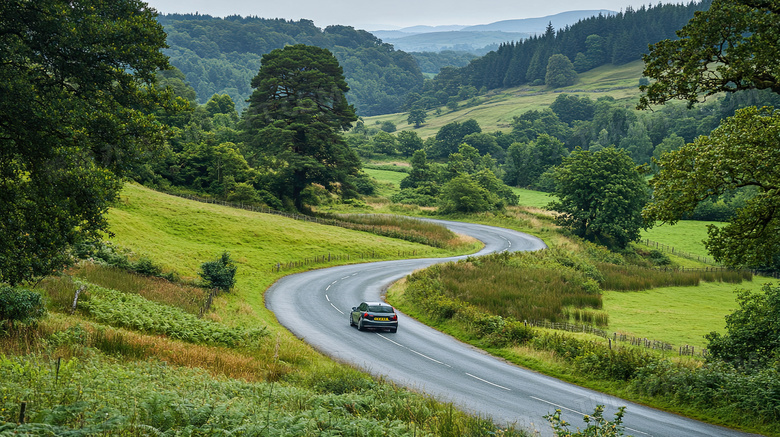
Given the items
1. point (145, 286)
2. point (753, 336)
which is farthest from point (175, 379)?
point (753, 336)

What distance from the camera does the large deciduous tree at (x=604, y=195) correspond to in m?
62.5

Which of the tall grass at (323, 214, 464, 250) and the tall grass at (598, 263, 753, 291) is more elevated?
the tall grass at (323, 214, 464, 250)

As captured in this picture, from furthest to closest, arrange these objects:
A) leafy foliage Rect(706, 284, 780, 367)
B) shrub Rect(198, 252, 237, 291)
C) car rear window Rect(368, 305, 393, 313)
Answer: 1. shrub Rect(198, 252, 237, 291)
2. car rear window Rect(368, 305, 393, 313)
3. leafy foliage Rect(706, 284, 780, 367)

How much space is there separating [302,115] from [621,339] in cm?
4989

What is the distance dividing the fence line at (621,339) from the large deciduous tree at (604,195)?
38.2m

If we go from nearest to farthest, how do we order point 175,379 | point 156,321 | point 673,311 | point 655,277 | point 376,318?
point 175,379 < point 156,321 < point 376,318 < point 673,311 < point 655,277

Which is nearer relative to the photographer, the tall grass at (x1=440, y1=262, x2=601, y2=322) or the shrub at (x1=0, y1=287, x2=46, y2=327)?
the shrub at (x1=0, y1=287, x2=46, y2=327)

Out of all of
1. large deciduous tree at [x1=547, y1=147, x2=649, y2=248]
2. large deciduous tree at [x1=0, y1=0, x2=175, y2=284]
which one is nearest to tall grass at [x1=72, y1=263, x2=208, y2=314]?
large deciduous tree at [x1=0, y1=0, x2=175, y2=284]

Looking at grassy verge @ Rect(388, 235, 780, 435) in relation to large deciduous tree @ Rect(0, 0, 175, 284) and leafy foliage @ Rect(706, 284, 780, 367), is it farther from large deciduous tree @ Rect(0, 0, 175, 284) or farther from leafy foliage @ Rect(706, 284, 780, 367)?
large deciduous tree @ Rect(0, 0, 175, 284)

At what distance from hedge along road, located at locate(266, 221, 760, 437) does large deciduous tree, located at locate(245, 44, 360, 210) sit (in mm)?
29362

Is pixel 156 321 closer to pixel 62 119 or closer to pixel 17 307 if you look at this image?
pixel 17 307

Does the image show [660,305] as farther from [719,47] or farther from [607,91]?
[607,91]

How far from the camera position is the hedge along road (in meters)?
14.2

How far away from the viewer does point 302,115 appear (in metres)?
65.0
